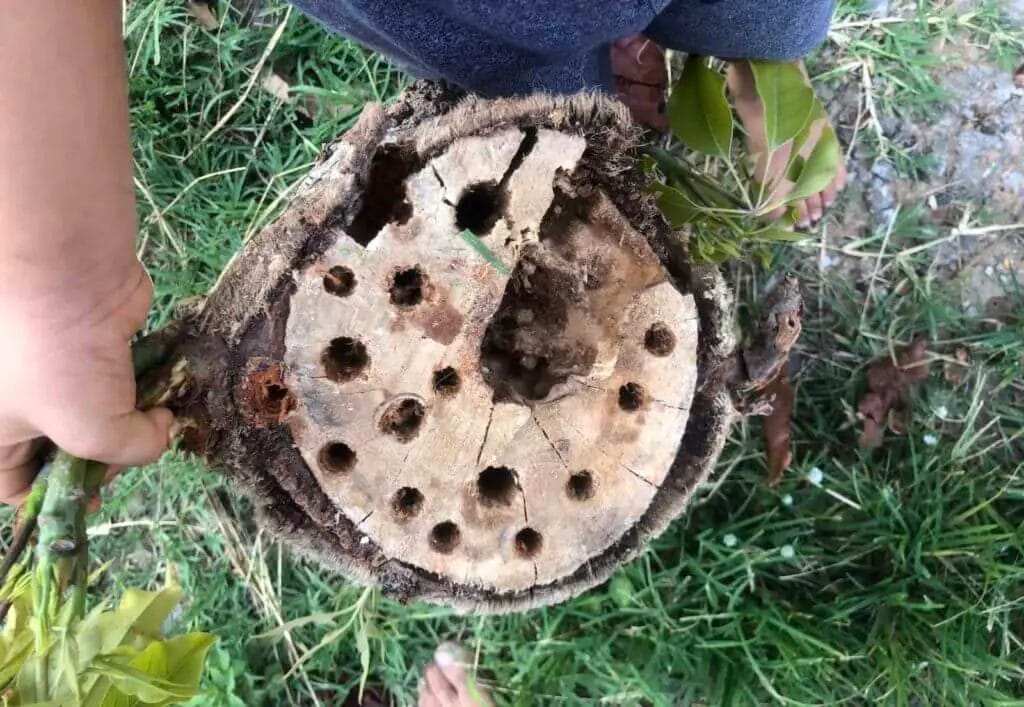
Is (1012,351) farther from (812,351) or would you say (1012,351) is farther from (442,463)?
(442,463)

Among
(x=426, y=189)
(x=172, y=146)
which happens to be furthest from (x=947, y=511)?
(x=172, y=146)

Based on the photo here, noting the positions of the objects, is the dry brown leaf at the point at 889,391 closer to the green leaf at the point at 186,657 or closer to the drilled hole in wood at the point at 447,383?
the drilled hole in wood at the point at 447,383

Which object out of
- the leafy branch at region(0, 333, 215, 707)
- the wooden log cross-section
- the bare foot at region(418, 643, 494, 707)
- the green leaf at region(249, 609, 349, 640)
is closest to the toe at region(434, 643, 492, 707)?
the bare foot at region(418, 643, 494, 707)

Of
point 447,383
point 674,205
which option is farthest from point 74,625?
point 674,205

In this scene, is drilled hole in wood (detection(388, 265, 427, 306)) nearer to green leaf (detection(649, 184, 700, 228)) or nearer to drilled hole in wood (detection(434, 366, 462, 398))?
drilled hole in wood (detection(434, 366, 462, 398))

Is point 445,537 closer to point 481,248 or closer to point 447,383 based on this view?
point 447,383

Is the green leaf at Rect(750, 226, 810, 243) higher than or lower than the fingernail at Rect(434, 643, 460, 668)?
higher
